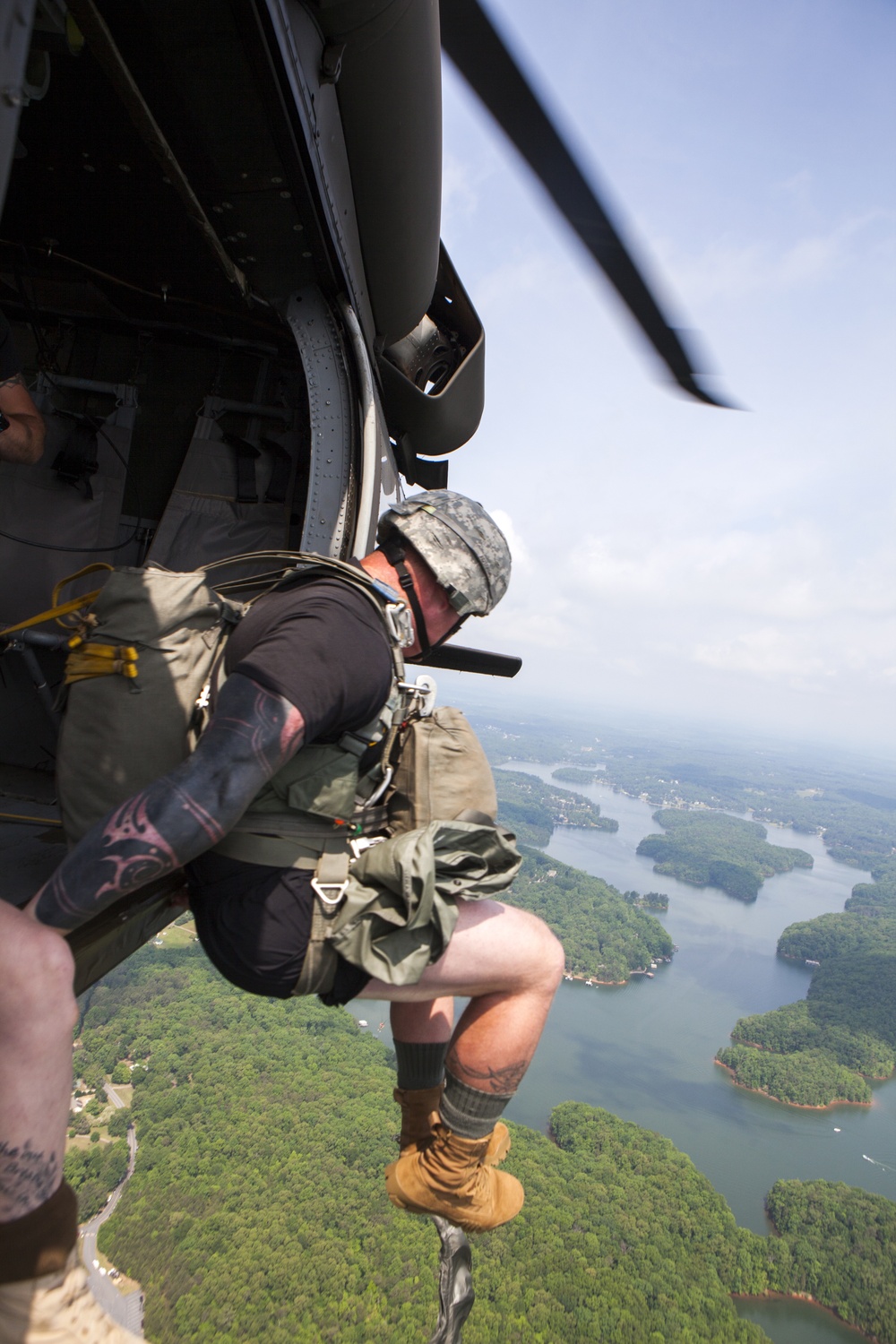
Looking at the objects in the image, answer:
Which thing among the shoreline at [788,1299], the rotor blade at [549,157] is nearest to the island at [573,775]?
the shoreline at [788,1299]

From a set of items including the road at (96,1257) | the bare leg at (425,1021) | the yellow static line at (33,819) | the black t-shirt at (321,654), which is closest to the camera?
the black t-shirt at (321,654)

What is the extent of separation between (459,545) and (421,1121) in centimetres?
169

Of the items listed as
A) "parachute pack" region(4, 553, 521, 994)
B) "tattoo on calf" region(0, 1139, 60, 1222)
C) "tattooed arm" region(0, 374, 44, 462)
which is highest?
"tattooed arm" region(0, 374, 44, 462)

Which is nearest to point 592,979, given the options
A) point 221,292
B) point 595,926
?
point 595,926

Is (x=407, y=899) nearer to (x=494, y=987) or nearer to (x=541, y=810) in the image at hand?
(x=494, y=987)

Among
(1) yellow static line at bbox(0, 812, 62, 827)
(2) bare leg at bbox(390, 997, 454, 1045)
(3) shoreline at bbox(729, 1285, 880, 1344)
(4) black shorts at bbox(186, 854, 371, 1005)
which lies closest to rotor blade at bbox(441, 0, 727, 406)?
(4) black shorts at bbox(186, 854, 371, 1005)

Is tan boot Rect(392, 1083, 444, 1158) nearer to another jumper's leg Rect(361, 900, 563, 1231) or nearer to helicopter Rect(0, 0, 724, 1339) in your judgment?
another jumper's leg Rect(361, 900, 563, 1231)

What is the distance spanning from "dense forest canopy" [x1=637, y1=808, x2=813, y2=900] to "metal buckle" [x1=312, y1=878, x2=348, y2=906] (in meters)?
77.7

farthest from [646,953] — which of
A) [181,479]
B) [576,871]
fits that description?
[181,479]

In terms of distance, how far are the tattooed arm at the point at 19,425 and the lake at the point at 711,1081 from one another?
1682 inches

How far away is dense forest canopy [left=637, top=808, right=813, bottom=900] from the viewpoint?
7319 cm

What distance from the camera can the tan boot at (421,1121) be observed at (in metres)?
2.08

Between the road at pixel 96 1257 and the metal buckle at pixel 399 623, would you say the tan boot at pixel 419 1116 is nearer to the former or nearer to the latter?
the metal buckle at pixel 399 623

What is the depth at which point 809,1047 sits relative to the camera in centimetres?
4409
